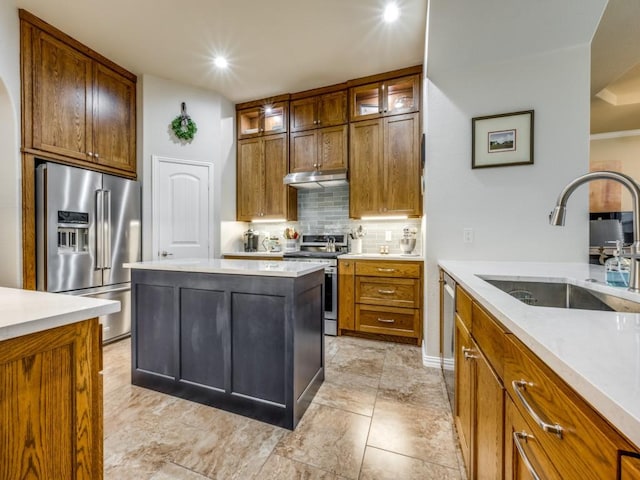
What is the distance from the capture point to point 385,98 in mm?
3312

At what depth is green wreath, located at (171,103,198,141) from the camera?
3.43 m

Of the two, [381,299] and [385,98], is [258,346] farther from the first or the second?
[385,98]

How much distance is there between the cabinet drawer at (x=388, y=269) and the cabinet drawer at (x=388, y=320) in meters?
0.36

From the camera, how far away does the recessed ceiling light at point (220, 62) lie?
10.1 feet

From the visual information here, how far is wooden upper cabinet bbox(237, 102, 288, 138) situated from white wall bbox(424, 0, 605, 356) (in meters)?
2.04

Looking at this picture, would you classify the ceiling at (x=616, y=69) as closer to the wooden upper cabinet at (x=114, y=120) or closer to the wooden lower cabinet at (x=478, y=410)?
the wooden lower cabinet at (x=478, y=410)

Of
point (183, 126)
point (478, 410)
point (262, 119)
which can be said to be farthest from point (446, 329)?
point (183, 126)

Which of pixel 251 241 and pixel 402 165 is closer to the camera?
pixel 402 165

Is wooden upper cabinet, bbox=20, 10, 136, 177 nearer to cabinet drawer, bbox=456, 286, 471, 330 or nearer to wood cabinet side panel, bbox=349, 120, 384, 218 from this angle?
wood cabinet side panel, bbox=349, 120, 384, 218

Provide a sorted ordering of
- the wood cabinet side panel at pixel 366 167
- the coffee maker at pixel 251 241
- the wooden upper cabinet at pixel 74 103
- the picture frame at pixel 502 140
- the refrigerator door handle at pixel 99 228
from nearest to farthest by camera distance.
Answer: the picture frame at pixel 502 140 < the wooden upper cabinet at pixel 74 103 < the refrigerator door handle at pixel 99 228 < the wood cabinet side panel at pixel 366 167 < the coffee maker at pixel 251 241

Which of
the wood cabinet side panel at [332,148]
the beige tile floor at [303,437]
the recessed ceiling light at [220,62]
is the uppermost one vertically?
the recessed ceiling light at [220,62]

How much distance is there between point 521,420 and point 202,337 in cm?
175

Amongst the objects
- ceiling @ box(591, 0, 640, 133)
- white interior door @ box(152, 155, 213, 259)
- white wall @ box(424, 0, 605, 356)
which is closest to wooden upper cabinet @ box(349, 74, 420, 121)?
white wall @ box(424, 0, 605, 356)

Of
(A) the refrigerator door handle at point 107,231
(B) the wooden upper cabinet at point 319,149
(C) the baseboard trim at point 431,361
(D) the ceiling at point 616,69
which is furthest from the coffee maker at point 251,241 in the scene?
(D) the ceiling at point 616,69
